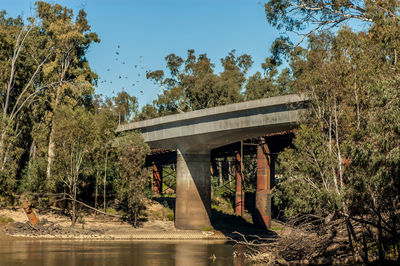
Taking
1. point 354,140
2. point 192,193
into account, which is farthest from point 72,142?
point 354,140

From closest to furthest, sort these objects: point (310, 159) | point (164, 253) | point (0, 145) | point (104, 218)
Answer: point (310, 159) < point (164, 253) < point (0, 145) < point (104, 218)

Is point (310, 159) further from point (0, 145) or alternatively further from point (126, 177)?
point (0, 145)

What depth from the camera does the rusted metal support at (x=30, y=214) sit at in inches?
1582

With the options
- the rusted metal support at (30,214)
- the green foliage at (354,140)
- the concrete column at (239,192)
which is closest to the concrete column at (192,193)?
the concrete column at (239,192)

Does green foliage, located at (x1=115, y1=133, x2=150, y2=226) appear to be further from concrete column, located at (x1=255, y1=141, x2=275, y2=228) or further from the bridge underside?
concrete column, located at (x1=255, y1=141, x2=275, y2=228)

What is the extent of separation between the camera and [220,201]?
2402 inches

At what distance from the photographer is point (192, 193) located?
46.2 meters

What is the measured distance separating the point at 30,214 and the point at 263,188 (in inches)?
801

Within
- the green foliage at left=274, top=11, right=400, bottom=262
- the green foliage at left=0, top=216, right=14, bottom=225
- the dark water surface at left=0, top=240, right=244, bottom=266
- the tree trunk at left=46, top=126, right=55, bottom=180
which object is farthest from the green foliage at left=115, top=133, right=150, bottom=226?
the green foliage at left=274, top=11, right=400, bottom=262

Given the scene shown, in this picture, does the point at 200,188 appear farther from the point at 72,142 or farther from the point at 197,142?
the point at 72,142

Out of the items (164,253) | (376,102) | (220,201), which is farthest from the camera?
(220,201)

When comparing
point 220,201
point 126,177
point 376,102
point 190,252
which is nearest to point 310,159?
point 376,102

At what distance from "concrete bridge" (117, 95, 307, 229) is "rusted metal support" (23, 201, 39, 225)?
12.3 m

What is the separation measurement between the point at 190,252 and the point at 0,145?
2125 centimetres
